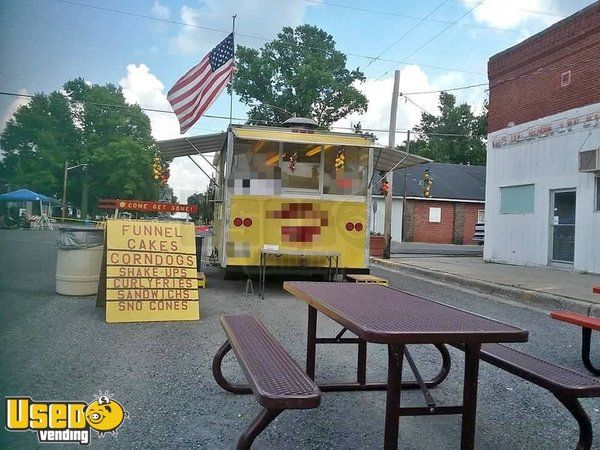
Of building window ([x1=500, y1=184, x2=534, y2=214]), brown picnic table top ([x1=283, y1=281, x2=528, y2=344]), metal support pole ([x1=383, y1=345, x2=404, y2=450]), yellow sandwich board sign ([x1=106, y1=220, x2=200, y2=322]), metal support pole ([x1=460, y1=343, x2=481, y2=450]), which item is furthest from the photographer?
building window ([x1=500, y1=184, x2=534, y2=214])

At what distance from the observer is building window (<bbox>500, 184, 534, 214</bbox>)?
543 inches

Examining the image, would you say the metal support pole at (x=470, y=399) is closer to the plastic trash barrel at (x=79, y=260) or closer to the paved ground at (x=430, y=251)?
the plastic trash barrel at (x=79, y=260)

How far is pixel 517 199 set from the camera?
14.3 metres

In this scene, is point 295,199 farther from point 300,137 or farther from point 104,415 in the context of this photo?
point 104,415

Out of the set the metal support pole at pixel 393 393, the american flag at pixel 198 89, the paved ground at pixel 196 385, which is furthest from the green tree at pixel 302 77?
the metal support pole at pixel 393 393

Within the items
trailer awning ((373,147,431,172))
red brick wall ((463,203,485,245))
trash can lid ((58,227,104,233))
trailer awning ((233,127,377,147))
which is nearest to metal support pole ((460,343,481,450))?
trash can lid ((58,227,104,233))

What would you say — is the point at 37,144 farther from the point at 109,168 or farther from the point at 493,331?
the point at 109,168

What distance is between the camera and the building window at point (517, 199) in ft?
45.2

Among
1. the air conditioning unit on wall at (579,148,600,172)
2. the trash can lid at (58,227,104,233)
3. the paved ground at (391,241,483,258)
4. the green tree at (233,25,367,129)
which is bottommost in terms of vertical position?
the paved ground at (391,241,483,258)

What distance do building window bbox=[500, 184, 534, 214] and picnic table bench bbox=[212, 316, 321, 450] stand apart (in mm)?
11816

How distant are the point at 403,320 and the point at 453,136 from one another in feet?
173

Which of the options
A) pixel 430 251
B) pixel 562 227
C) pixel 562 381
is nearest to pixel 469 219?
pixel 430 251

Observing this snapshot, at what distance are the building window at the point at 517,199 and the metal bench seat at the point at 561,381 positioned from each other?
11548 mm

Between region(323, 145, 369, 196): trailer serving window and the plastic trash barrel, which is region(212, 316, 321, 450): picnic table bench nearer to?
the plastic trash barrel
